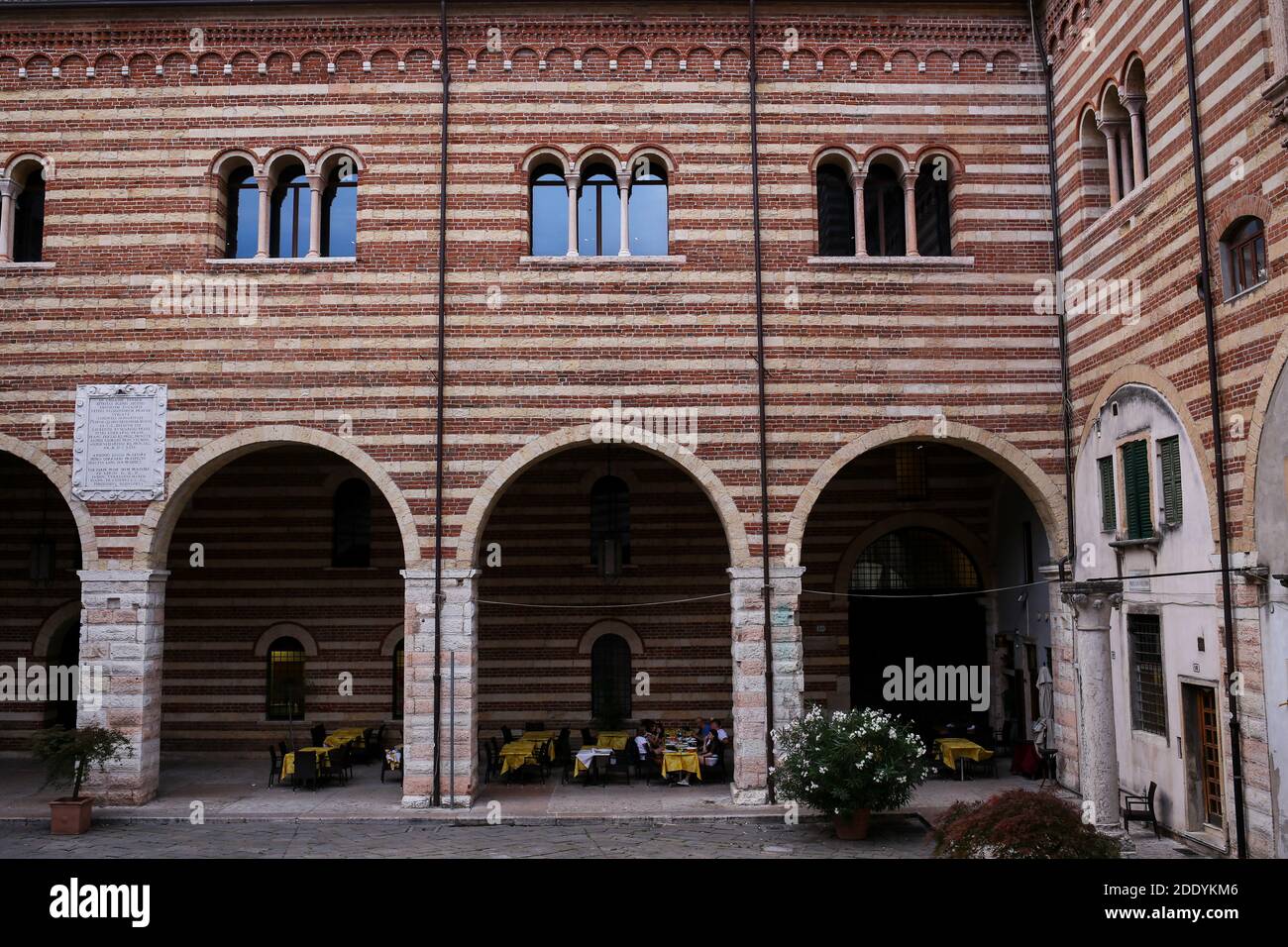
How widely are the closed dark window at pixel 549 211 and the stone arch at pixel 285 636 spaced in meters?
8.36

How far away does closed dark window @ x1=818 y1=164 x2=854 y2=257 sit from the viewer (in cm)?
1694

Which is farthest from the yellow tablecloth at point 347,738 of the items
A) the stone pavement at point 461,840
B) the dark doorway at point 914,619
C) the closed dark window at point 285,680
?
the dark doorway at point 914,619

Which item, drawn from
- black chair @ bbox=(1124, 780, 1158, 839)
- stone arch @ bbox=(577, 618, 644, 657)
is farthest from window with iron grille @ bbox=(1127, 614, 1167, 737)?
stone arch @ bbox=(577, 618, 644, 657)

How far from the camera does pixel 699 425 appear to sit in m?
15.0

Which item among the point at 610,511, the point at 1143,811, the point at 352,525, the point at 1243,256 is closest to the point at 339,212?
Result: the point at 352,525

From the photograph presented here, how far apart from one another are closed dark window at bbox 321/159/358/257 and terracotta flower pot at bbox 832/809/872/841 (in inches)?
425

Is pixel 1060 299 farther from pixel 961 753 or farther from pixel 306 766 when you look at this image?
pixel 306 766

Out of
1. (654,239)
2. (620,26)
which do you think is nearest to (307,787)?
(654,239)

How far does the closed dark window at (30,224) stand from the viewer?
16.3 metres

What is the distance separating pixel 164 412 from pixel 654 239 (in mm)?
7655

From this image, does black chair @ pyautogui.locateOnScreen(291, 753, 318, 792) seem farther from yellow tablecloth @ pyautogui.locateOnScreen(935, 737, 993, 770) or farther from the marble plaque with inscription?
yellow tablecloth @ pyautogui.locateOnScreen(935, 737, 993, 770)

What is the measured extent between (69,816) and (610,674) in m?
8.73

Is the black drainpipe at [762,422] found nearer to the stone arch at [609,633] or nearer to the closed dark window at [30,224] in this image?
the stone arch at [609,633]
